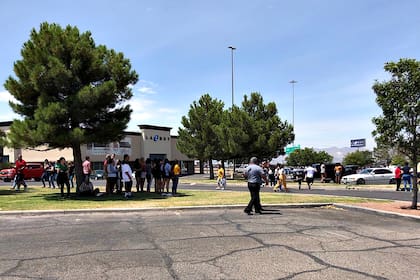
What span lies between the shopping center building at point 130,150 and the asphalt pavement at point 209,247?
115ft

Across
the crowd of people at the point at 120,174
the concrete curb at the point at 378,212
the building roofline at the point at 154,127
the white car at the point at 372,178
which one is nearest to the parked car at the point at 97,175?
the building roofline at the point at 154,127

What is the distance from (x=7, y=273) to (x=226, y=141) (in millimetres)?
30518

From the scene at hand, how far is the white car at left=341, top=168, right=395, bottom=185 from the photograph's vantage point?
2955cm

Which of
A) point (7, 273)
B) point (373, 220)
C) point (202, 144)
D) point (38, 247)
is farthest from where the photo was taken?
point (202, 144)

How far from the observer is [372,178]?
97.4 ft

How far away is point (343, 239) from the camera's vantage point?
7348 mm

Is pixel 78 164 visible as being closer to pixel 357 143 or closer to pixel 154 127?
pixel 154 127

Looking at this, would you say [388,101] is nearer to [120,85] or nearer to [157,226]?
[157,226]

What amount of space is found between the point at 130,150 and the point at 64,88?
36354mm

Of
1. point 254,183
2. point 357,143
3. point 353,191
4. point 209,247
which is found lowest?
point 353,191

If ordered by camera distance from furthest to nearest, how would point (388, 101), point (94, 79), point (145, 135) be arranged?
1. point (145, 135)
2. point (94, 79)
3. point (388, 101)

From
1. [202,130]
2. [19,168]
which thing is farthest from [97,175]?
[19,168]

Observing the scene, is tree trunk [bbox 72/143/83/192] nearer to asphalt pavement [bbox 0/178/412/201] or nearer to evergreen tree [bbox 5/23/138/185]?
evergreen tree [bbox 5/23/138/185]

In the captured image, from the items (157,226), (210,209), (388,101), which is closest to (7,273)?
(157,226)
